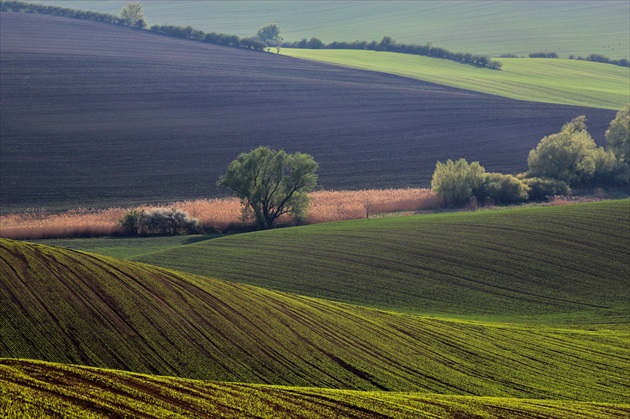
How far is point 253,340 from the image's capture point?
26531 millimetres

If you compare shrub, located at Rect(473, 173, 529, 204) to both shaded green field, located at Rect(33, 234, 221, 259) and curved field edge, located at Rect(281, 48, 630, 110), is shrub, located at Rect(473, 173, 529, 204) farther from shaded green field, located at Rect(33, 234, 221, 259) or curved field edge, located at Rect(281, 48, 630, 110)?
curved field edge, located at Rect(281, 48, 630, 110)

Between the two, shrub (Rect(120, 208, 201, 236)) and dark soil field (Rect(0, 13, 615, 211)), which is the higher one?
dark soil field (Rect(0, 13, 615, 211))

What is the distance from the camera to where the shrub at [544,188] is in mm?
67125

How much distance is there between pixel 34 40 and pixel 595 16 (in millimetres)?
108790

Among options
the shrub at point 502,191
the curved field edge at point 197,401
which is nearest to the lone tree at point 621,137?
the shrub at point 502,191

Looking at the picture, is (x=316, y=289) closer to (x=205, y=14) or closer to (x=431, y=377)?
(x=431, y=377)

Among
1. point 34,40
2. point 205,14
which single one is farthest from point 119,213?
point 205,14

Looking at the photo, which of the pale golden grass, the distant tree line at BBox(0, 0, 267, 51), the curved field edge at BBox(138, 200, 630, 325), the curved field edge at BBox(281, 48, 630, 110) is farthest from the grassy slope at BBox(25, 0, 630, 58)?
the curved field edge at BBox(138, 200, 630, 325)

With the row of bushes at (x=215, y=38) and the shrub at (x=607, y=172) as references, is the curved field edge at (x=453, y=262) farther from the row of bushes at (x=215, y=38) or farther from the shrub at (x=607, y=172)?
the row of bushes at (x=215, y=38)

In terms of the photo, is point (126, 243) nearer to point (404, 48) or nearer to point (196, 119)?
point (196, 119)

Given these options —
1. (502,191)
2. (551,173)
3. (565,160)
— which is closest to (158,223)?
(502,191)

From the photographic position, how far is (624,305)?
38.1 metres

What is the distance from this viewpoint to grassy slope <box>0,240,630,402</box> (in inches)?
Result: 952

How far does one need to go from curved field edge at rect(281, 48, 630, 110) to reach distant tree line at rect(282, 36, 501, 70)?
103 inches
